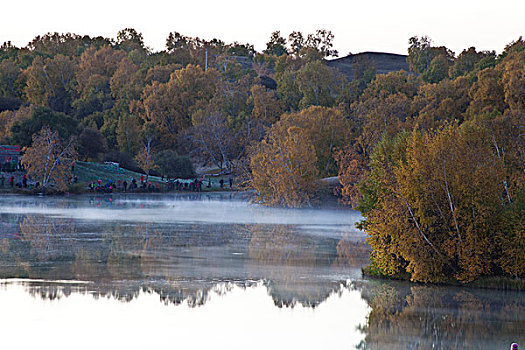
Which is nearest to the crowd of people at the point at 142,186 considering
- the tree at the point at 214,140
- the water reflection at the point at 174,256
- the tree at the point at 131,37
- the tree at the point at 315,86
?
the tree at the point at 214,140

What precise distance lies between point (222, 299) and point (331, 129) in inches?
1664

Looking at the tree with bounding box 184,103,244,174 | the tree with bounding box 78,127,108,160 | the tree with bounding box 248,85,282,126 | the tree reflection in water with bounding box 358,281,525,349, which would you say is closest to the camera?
the tree reflection in water with bounding box 358,281,525,349

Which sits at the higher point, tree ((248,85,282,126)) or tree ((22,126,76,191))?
tree ((248,85,282,126))

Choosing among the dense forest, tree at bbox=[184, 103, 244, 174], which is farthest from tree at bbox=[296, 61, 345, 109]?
tree at bbox=[184, 103, 244, 174]

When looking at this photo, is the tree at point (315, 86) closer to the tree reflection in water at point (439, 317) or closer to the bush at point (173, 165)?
the bush at point (173, 165)

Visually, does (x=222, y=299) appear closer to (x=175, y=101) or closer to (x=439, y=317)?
(x=439, y=317)

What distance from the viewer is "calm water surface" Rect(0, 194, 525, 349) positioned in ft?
41.9

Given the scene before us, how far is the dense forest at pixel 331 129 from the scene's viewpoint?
17152mm

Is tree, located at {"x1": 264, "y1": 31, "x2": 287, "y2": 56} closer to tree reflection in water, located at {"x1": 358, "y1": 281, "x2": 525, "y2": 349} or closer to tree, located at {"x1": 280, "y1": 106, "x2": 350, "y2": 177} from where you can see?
tree, located at {"x1": 280, "y1": 106, "x2": 350, "y2": 177}

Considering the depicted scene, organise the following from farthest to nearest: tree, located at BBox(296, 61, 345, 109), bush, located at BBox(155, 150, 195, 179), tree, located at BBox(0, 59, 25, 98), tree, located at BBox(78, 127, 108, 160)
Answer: tree, located at BBox(0, 59, 25, 98) → tree, located at BBox(296, 61, 345, 109) → bush, located at BBox(155, 150, 195, 179) → tree, located at BBox(78, 127, 108, 160)

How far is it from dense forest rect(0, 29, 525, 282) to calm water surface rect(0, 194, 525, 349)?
161cm

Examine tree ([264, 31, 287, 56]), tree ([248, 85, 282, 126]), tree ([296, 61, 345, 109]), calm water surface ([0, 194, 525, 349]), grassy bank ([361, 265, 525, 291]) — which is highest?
tree ([264, 31, 287, 56])

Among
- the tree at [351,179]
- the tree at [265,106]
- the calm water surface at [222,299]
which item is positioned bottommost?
the calm water surface at [222,299]

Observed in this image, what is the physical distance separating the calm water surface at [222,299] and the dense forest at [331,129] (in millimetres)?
1613
